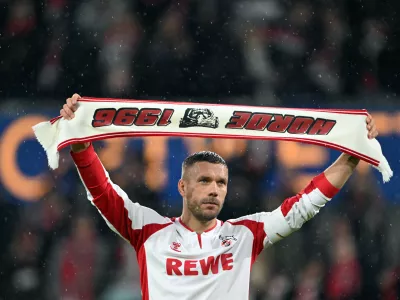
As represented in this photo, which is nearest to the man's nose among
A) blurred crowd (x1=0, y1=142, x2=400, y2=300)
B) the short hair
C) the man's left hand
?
the short hair

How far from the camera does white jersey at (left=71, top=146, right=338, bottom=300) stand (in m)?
2.59

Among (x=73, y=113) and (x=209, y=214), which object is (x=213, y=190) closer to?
(x=209, y=214)

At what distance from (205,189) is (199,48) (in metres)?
2.93

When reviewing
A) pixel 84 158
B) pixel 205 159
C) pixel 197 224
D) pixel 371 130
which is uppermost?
pixel 371 130

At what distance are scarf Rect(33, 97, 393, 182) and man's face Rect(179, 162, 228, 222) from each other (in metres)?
0.15

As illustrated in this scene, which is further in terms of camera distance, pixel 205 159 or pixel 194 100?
pixel 194 100

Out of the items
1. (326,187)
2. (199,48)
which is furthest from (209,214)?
(199,48)

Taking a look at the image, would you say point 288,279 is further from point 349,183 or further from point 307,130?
point 307,130

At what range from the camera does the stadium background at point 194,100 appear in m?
4.98

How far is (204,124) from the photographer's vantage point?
262cm

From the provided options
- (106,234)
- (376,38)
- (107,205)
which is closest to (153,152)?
(106,234)

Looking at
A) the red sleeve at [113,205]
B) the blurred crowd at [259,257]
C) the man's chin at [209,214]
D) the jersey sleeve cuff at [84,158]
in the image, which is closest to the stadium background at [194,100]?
the blurred crowd at [259,257]

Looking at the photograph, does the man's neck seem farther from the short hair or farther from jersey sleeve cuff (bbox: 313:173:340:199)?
jersey sleeve cuff (bbox: 313:173:340:199)

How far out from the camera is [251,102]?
5.27m
